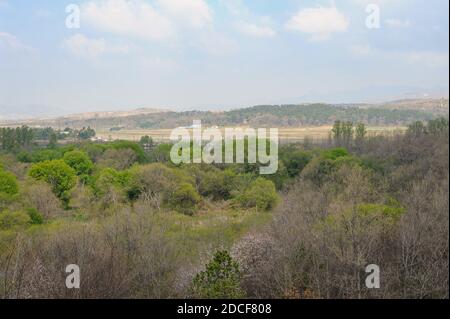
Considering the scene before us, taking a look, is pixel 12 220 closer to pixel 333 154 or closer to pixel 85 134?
pixel 333 154

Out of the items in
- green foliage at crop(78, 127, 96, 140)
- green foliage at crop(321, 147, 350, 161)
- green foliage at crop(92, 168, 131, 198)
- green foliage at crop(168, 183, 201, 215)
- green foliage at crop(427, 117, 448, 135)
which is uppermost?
green foliage at crop(427, 117, 448, 135)

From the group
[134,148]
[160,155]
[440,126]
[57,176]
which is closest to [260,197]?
[57,176]

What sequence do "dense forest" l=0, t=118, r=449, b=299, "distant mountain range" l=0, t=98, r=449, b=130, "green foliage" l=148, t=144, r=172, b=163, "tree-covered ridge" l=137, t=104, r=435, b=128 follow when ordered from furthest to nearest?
"tree-covered ridge" l=137, t=104, r=435, b=128 < "distant mountain range" l=0, t=98, r=449, b=130 < "green foliage" l=148, t=144, r=172, b=163 < "dense forest" l=0, t=118, r=449, b=299

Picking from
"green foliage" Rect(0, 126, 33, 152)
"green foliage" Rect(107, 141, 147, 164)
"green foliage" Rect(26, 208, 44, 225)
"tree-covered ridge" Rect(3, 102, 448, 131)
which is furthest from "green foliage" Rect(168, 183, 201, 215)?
"tree-covered ridge" Rect(3, 102, 448, 131)

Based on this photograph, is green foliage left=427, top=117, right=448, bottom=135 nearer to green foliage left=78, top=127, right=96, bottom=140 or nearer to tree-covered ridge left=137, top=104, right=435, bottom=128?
tree-covered ridge left=137, top=104, right=435, bottom=128

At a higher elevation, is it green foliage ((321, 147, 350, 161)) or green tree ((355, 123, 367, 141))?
green tree ((355, 123, 367, 141))

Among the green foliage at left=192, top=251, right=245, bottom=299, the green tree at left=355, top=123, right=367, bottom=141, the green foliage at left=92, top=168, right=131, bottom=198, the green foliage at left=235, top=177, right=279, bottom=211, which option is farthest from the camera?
the green tree at left=355, top=123, right=367, bottom=141

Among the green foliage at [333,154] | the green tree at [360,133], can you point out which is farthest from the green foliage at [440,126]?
the green tree at [360,133]
